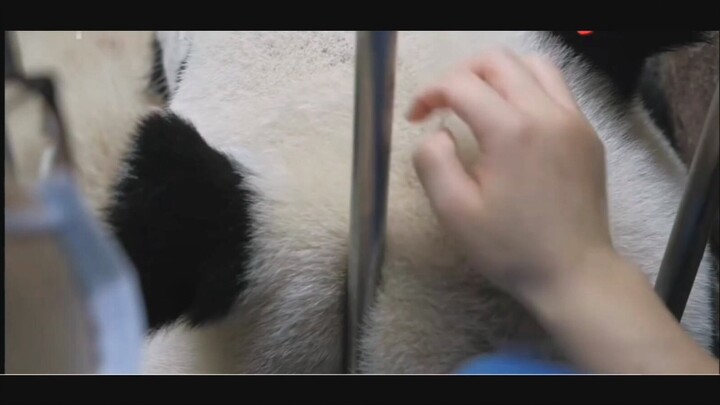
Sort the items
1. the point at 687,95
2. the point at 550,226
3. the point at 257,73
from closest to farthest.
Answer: the point at 550,226 < the point at 257,73 < the point at 687,95

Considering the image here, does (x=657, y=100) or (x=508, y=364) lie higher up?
(x=657, y=100)

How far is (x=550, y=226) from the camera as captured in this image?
0.96 ft

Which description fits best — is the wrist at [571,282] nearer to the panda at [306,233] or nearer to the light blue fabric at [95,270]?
the panda at [306,233]

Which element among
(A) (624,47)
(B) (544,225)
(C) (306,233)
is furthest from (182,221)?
(A) (624,47)

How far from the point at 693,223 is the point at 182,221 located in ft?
0.78

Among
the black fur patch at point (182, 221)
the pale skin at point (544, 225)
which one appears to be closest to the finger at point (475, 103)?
the pale skin at point (544, 225)

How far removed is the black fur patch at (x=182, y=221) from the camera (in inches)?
12.2

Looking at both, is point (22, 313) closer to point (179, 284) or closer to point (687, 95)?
point (179, 284)

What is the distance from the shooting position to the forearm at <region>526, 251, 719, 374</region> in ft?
0.93

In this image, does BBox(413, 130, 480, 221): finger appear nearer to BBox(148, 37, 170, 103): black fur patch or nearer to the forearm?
the forearm

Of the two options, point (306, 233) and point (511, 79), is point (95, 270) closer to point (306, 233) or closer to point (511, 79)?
point (306, 233)

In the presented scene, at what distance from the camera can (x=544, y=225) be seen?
292 mm

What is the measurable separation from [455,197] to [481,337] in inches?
3.1
